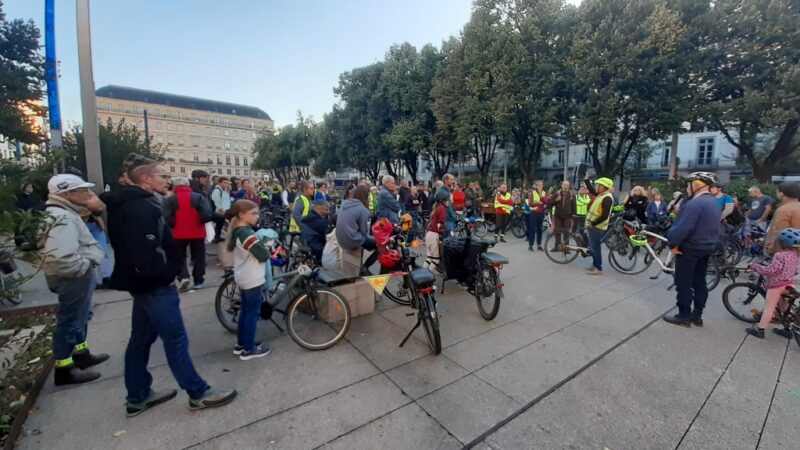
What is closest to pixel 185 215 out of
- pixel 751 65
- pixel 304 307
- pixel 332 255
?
pixel 332 255

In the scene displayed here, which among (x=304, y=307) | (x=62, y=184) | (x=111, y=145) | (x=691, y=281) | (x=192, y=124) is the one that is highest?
(x=192, y=124)

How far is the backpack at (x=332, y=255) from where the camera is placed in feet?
16.2

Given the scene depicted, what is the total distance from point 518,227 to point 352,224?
27.5ft

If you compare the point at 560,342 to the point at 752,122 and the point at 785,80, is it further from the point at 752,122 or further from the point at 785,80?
the point at 752,122

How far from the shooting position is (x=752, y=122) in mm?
14867

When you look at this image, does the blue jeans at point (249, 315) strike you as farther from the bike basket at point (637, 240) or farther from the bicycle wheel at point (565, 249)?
the bike basket at point (637, 240)

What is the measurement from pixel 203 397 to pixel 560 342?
3441 millimetres

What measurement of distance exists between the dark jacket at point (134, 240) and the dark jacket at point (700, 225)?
5.30 metres

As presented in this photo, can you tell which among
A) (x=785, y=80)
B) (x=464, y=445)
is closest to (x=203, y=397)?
(x=464, y=445)

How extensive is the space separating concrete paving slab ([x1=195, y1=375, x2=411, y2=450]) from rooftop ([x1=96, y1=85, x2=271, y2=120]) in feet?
333

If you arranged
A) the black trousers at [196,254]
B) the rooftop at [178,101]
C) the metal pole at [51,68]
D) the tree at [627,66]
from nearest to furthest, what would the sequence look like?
the black trousers at [196,254]
the metal pole at [51,68]
the tree at [627,66]
the rooftop at [178,101]

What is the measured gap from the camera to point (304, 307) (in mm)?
4125

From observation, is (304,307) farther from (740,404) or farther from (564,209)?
(564,209)

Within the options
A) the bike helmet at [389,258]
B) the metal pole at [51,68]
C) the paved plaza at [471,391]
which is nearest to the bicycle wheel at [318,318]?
the paved plaza at [471,391]
